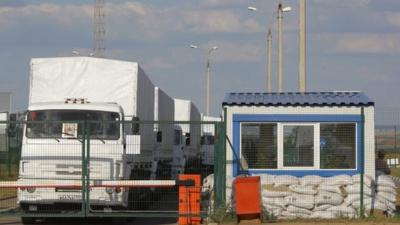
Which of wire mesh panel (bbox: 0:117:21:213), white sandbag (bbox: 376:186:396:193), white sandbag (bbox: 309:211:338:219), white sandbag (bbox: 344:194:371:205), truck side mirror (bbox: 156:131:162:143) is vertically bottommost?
white sandbag (bbox: 309:211:338:219)

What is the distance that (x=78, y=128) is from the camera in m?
18.6

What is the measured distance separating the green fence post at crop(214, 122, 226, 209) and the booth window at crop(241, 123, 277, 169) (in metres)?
1.20

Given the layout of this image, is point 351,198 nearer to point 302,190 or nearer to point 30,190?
point 302,190

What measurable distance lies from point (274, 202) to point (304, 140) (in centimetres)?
179

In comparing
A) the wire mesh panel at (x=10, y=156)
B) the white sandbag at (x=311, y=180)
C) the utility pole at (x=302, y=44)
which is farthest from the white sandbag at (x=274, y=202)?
the utility pole at (x=302, y=44)

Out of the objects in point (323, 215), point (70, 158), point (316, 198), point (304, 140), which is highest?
point (304, 140)

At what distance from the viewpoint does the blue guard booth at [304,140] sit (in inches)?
771

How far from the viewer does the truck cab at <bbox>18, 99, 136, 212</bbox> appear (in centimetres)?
1820

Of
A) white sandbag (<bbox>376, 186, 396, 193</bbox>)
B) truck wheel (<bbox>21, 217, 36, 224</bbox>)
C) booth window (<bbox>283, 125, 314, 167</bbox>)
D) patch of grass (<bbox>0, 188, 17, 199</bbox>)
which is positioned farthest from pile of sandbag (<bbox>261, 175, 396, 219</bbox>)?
patch of grass (<bbox>0, 188, 17, 199</bbox>)

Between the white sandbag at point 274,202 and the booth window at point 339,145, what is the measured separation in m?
1.54

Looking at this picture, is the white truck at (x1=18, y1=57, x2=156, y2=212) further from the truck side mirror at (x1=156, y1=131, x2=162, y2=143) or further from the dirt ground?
the dirt ground

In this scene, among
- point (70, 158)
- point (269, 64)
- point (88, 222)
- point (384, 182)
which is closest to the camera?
point (70, 158)

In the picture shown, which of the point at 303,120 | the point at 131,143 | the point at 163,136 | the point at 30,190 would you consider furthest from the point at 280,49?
the point at 30,190

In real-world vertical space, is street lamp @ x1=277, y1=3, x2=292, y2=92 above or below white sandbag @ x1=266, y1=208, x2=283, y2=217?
above
